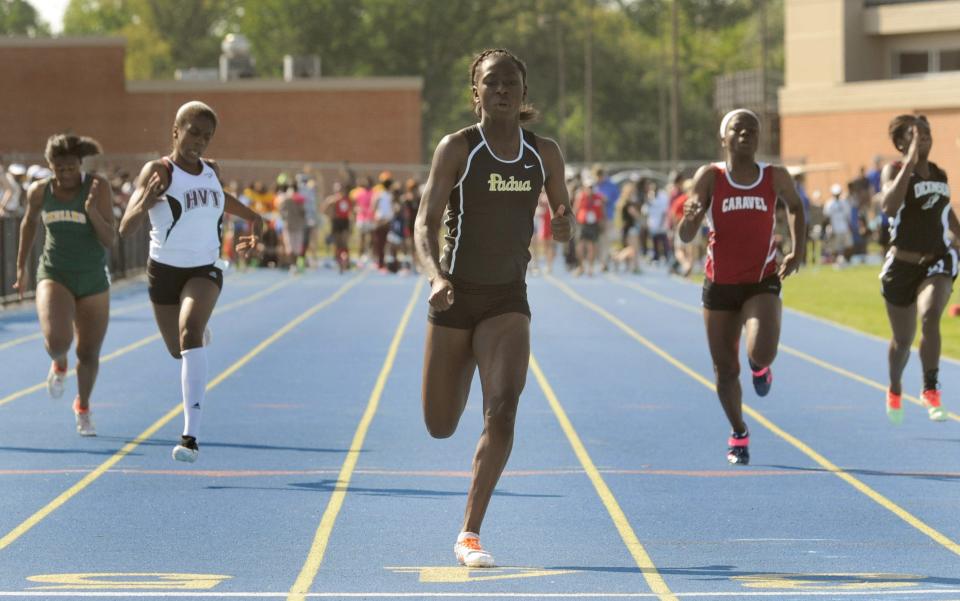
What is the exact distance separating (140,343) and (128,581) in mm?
12835

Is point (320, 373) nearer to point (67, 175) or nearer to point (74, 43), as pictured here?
point (67, 175)

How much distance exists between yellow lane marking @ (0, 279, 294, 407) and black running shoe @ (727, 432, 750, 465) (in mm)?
5941

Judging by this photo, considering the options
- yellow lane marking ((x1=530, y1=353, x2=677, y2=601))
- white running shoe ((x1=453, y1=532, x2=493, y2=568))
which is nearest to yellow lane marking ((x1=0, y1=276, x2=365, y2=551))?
white running shoe ((x1=453, y1=532, x2=493, y2=568))

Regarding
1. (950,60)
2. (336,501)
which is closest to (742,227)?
(336,501)

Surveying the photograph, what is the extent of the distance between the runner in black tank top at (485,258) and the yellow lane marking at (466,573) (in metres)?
0.06

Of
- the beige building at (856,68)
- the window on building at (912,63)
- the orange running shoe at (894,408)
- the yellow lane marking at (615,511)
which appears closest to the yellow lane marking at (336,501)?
the yellow lane marking at (615,511)

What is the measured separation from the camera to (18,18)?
133 m

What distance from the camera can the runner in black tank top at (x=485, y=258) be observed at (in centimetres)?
734

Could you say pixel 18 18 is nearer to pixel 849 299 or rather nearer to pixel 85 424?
pixel 849 299

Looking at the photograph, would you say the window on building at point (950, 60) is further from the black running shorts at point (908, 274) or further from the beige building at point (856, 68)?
the black running shorts at point (908, 274)

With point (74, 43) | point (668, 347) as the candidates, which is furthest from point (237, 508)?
point (74, 43)

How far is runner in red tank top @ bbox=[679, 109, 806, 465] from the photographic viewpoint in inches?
406

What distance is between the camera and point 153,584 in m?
7.05

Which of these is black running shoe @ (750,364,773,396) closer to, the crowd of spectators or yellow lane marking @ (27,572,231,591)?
yellow lane marking @ (27,572,231,591)
